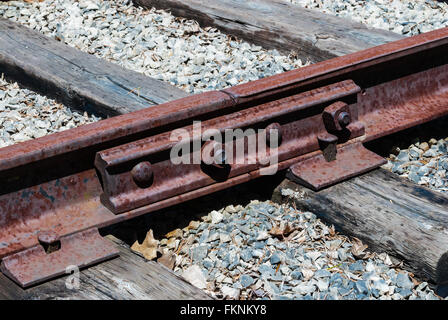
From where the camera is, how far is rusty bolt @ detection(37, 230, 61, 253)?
2.77 m

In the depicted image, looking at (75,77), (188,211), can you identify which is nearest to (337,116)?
(188,211)

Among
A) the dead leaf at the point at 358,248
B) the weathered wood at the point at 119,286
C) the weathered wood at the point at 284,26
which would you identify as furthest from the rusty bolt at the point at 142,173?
the weathered wood at the point at 284,26

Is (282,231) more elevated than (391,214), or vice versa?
(391,214)

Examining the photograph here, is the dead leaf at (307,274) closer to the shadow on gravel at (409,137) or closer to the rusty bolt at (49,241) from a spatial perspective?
the rusty bolt at (49,241)

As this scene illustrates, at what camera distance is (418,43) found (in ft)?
12.0

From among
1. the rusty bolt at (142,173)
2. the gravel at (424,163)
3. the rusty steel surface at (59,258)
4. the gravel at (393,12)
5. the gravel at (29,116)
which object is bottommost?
the gravel at (29,116)

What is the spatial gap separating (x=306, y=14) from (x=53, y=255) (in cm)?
271

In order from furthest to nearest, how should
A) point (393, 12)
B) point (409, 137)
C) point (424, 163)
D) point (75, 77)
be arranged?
point (393, 12) → point (75, 77) → point (409, 137) → point (424, 163)

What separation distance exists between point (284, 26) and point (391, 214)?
199 centimetres

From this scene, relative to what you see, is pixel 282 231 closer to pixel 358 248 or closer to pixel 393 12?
pixel 358 248

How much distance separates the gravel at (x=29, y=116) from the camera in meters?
3.84

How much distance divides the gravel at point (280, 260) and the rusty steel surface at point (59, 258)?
0.34 meters

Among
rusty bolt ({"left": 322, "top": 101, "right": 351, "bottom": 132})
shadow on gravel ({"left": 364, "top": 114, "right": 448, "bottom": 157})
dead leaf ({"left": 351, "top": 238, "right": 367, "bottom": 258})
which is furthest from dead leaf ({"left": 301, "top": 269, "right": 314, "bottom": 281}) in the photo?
shadow on gravel ({"left": 364, "top": 114, "right": 448, "bottom": 157})

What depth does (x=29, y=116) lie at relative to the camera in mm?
4059
